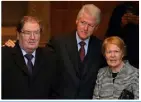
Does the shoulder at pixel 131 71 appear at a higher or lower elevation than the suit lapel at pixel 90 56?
lower

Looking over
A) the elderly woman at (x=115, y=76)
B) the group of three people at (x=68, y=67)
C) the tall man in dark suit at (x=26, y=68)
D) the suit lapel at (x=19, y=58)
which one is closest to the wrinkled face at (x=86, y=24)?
the group of three people at (x=68, y=67)

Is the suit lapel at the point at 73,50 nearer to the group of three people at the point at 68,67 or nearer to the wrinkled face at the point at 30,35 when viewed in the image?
the group of three people at the point at 68,67

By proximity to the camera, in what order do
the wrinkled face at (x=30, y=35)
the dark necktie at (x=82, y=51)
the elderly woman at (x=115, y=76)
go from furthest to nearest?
the dark necktie at (x=82, y=51)
the elderly woman at (x=115, y=76)
the wrinkled face at (x=30, y=35)

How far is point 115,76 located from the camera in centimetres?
255

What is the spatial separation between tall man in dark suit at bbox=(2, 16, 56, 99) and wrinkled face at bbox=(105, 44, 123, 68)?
352 millimetres

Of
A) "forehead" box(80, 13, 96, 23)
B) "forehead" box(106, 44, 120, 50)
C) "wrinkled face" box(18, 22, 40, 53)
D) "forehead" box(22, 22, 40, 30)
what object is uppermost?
"forehead" box(80, 13, 96, 23)

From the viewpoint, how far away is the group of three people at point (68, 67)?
242 centimetres

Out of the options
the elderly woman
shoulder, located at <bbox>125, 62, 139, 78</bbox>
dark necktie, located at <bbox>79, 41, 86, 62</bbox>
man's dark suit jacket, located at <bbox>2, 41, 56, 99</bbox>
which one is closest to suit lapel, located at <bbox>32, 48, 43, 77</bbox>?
man's dark suit jacket, located at <bbox>2, 41, 56, 99</bbox>

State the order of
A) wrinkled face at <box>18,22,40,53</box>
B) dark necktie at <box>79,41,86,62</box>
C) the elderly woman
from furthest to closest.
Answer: dark necktie at <box>79,41,86,62</box> < the elderly woman < wrinkled face at <box>18,22,40,53</box>

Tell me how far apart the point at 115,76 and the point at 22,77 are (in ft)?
1.83

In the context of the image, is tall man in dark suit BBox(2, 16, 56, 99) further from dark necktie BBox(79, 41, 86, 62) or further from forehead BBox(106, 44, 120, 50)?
forehead BBox(106, 44, 120, 50)

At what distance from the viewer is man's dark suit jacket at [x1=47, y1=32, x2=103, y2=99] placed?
2566 mm

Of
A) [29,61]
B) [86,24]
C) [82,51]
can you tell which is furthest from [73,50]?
[29,61]

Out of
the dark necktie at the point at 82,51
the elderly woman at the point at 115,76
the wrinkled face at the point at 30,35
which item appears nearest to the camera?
the wrinkled face at the point at 30,35
